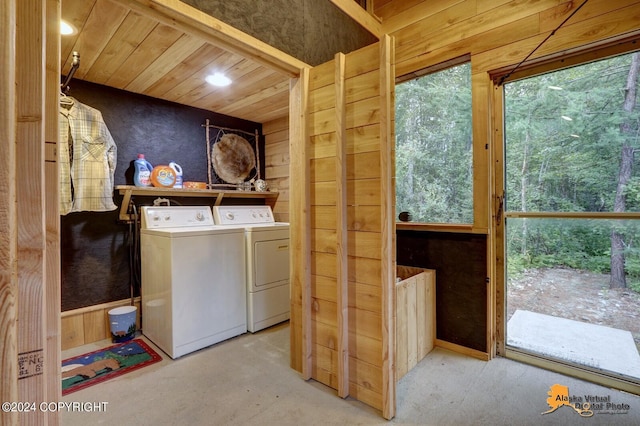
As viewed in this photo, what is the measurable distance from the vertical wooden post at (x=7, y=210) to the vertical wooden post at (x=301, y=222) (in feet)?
4.30

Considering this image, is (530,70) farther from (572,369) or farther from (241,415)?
(241,415)

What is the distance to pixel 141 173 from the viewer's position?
257 cm

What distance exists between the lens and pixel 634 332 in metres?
1.69

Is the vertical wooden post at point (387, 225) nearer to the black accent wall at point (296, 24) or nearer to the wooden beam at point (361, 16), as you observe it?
the black accent wall at point (296, 24)

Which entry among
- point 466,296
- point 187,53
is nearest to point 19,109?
point 187,53

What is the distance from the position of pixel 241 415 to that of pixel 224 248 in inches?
47.5

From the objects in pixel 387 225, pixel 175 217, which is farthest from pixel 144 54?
pixel 387 225

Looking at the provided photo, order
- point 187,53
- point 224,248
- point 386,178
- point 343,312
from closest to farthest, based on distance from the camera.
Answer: point 386,178, point 343,312, point 187,53, point 224,248

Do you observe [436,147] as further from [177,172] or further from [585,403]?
[177,172]

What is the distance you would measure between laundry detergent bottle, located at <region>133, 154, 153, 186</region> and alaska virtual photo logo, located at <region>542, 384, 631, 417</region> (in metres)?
3.19

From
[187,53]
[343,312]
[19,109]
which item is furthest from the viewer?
[187,53]

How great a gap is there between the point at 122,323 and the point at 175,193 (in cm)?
117

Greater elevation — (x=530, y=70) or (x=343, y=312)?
(x=530, y=70)

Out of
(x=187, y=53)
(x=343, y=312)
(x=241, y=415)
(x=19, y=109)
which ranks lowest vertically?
(x=241, y=415)
